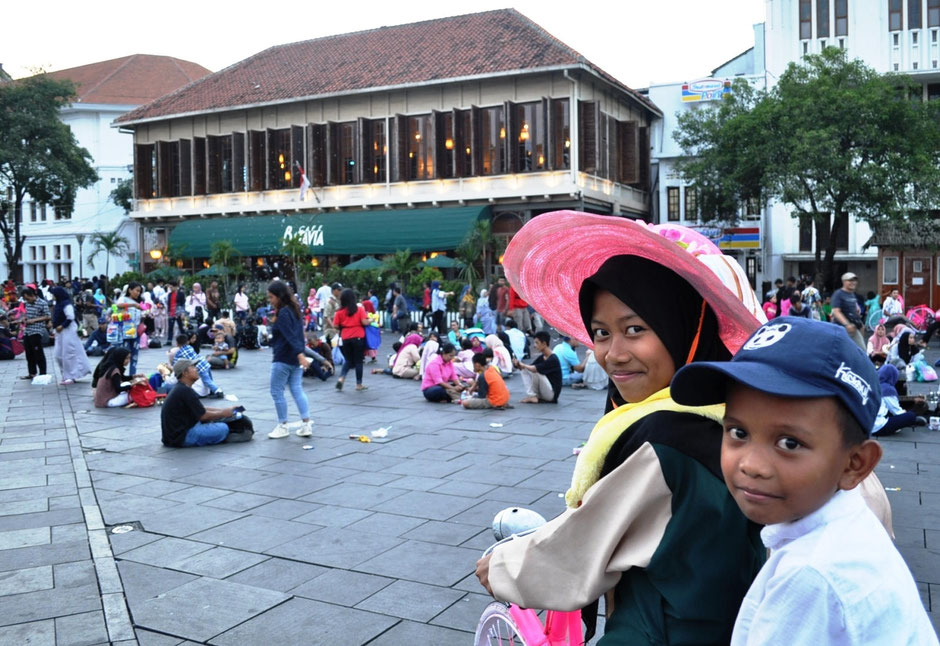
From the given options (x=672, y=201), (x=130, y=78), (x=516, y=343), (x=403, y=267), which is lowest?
(x=516, y=343)

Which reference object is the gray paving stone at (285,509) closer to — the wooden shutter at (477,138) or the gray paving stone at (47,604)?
the gray paving stone at (47,604)

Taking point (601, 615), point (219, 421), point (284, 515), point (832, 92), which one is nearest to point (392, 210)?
point (832, 92)

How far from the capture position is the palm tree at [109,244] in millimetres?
43906

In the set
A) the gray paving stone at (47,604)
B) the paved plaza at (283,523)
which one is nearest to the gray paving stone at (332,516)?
the paved plaza at (283,523)

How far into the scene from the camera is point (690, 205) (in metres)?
33.2

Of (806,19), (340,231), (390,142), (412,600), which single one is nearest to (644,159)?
(806,19)

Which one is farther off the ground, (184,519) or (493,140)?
(493,140)

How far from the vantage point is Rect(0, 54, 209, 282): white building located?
50.7 metres

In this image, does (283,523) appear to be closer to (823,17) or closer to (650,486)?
(650,486)

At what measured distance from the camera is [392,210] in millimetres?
30062

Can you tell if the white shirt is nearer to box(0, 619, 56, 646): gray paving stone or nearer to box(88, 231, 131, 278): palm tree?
box(0, 619, 56, 646): gray paving stone

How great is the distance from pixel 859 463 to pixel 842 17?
123 feet

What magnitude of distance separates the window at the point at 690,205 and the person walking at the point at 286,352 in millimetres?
25945

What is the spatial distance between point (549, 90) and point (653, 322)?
27014 millimetres
